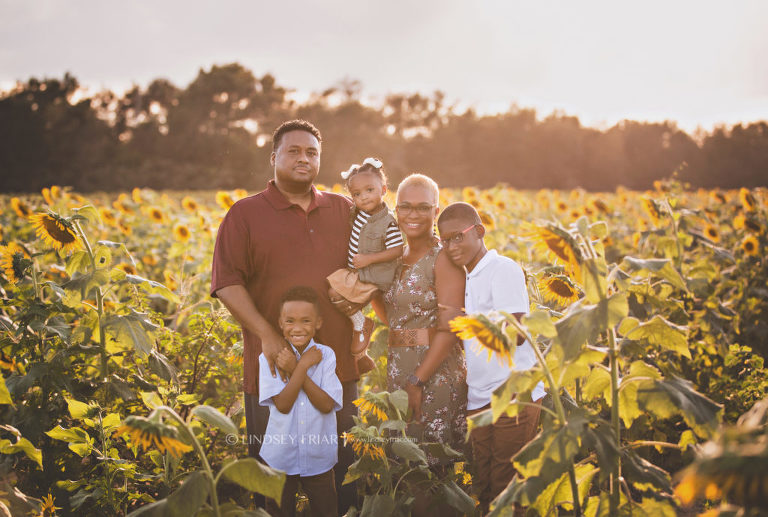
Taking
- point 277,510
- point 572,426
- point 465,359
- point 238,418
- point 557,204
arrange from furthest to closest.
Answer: point 557,204 → point 238,418 → point 465,359 → point 277,510 → point 572,426

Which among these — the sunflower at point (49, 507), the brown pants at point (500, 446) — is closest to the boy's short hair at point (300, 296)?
the brown pants at point (500, 446)

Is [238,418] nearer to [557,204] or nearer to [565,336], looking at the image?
[565,336]

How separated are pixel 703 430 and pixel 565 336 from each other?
0.47m

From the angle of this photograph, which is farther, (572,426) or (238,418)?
(238,418)

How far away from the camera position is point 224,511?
5.56 feet

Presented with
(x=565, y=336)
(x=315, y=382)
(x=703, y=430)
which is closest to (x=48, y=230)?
(x=315, y=382)

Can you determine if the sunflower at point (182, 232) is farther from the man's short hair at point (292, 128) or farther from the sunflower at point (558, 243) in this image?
the sunflower at point (558, 243)

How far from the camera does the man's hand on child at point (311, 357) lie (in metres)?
2.50

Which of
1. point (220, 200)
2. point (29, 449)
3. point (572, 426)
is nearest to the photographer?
point (572, 426)

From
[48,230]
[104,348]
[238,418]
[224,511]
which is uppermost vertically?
[48,230]

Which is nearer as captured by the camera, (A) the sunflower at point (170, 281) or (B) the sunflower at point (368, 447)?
(B) the sunflower at point (368, 447)

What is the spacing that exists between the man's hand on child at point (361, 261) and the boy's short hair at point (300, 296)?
27 centimetres

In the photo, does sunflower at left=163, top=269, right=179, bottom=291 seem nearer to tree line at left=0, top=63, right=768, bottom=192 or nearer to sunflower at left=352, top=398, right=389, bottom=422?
sunflower at left=352, top=398, right=389, bottom=422

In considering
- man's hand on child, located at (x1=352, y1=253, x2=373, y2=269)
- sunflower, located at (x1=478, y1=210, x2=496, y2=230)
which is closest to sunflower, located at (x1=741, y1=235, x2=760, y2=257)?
sunflower, located at (x1=478, y1=210, x2=496, y2=230)
